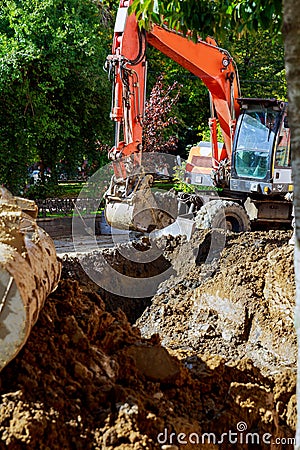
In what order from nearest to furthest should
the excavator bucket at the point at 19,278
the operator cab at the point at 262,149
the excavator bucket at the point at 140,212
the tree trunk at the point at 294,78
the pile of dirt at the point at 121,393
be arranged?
the tree trunk at the point at 294,78 < the pile of dirt at the point at 121,393 < the excavator bucket at the point at 19,278 < the excavator bucket at the point at 140,212 < the operator cab at the point at 262,149

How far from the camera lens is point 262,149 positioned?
31.9 ft

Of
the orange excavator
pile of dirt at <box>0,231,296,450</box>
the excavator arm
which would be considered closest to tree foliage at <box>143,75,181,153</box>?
the orange excavator

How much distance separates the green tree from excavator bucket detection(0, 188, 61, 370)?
399 inches

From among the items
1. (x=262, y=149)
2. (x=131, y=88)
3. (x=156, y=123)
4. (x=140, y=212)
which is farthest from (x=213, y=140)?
(x=156, y=123)

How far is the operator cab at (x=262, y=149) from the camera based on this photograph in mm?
9547

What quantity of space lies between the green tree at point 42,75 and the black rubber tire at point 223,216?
5926mm

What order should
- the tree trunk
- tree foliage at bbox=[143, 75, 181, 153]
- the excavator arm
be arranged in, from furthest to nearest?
tree foliage at bbox=[143, 75, 181, 153]
the excavator arm
the tree trunk

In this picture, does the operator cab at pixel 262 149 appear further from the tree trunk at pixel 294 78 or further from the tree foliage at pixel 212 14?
the tree trunk at pixel 294 78

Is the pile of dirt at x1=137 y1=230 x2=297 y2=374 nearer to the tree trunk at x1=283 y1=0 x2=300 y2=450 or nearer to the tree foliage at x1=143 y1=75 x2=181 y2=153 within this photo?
the tree trunk at x1=283 y1=0 x2=300 y2=450

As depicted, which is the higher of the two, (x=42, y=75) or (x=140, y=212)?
(x=42, y=75)

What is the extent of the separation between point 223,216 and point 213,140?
6.58ft

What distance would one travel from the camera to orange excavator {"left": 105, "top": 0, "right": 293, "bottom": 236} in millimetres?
9086

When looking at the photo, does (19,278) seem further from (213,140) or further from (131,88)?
(213,140)

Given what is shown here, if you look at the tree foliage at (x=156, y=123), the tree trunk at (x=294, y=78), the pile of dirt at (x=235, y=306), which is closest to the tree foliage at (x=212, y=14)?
the tree trunk at (x=294, y=78)
